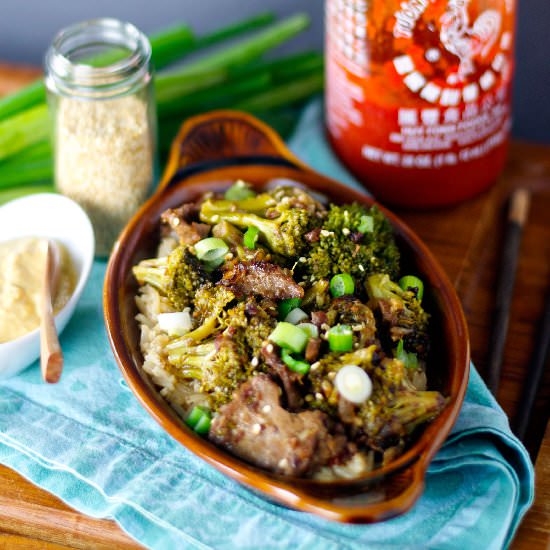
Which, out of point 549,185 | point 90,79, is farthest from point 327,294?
point 549,185

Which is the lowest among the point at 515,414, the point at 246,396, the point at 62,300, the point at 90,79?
the point at 515,414

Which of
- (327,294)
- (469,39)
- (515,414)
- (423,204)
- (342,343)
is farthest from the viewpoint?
(423,204)

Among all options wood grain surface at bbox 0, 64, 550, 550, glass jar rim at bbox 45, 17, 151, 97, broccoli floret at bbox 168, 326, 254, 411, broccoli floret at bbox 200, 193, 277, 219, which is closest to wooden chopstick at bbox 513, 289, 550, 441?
wood grain surface at bbox 0, 64, 550, 550

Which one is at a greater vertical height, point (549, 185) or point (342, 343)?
point (342, 343)

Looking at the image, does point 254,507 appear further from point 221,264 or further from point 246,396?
point 221,264

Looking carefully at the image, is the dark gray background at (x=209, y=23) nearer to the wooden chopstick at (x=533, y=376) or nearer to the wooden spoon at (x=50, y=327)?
the wooden chopstick at (x=533, y=376)

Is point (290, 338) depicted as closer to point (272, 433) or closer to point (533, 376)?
point (272, 433)

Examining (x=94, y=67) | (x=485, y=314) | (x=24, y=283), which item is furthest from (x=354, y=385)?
(x=94, y=67)
